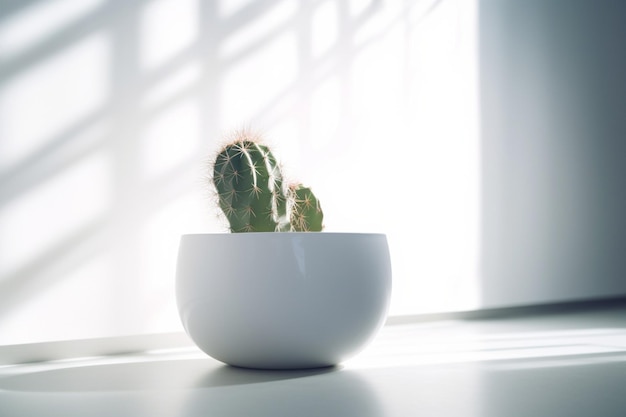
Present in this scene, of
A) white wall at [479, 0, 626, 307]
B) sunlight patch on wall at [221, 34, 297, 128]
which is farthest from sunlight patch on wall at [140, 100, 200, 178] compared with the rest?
white wall at [479, 0, 626, 307]

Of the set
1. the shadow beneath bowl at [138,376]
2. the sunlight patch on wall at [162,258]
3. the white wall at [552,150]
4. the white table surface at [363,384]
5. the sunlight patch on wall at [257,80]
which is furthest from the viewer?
the white wall at [552,150]

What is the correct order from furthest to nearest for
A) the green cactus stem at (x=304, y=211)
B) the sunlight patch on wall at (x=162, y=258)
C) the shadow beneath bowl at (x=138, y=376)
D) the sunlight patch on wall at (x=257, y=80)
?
the sunlight patch on wall at (x=257, y=80), the sunlight patch on wall at (x=162, y=258), the green cactus stem at (x=304, y=211), the shadow beneath bowl at (x=138, y=376)

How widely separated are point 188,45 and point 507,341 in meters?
1.16

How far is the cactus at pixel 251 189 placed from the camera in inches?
52.2

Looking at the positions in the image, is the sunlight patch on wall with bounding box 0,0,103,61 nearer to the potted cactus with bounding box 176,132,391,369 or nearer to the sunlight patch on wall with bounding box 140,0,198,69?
the sunlight patch on wall with bounding box 140,0,198,69

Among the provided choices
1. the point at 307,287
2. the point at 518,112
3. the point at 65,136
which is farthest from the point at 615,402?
the point at 518,112

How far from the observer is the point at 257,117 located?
77.9 inches

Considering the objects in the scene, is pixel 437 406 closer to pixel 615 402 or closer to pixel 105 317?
pixel 615 402

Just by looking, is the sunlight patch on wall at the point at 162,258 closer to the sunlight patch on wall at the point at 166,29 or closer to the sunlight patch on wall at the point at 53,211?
the sunlight patch on wall at the point at 53,211

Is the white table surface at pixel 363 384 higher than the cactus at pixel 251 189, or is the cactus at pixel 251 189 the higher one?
the cactus at pixel 251 189

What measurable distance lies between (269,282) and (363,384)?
25 centimetres

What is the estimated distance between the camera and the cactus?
1326 mm

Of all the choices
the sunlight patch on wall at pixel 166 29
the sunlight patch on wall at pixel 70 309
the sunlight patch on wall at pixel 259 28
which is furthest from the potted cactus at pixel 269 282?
the sunlight patch on wall at pixel 259 28

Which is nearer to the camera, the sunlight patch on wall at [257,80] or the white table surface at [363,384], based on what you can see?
the white table surface at [363,384]
